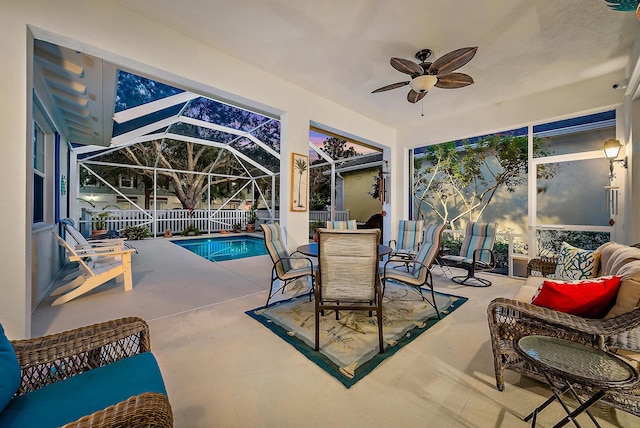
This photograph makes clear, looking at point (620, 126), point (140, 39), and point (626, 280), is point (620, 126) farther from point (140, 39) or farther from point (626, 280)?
point (140, 39)

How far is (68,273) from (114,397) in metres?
5.19

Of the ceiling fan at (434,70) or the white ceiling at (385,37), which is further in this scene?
the ceiling fan at (434,70)

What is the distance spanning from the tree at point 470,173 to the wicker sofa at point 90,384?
5.75 m

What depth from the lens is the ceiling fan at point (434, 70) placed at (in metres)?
2.55

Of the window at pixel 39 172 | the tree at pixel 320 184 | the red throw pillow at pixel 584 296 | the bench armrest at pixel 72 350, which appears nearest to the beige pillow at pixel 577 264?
the red throw pillow at pixel 584 296

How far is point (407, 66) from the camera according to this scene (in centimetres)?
274

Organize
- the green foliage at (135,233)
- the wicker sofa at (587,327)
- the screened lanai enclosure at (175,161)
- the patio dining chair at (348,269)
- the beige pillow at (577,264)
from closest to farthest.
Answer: the wicker sofa at (587,327)
the patio dining chair at (348,269)
the beige pillow at (577,264)
the screened lanai enclosure at (175,161)
the green foliage at (135,233)

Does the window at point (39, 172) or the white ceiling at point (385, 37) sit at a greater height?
the white ceiling at point (385, 37)

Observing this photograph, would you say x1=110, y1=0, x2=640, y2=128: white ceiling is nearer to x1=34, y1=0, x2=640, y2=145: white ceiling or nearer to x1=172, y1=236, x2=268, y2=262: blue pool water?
x1=34, y1=0, x2=640, y2=145: white ceiling

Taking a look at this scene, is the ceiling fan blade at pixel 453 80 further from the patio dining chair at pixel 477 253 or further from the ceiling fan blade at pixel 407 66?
the patio dining chair at pixel 477 253

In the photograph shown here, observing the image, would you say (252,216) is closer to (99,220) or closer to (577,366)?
(99,220)

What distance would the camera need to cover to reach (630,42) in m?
2.93

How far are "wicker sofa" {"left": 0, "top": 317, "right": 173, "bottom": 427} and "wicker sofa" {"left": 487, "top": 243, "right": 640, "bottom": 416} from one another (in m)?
1.78

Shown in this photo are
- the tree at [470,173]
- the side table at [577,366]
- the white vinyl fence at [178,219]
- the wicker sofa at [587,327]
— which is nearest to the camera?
the side table at [577,366]
